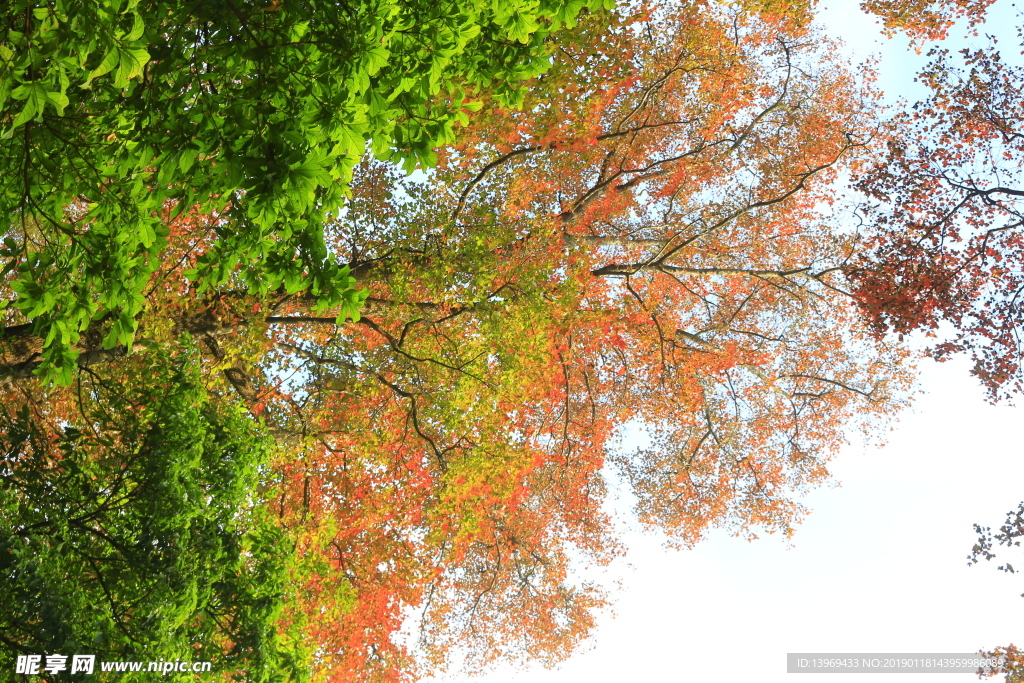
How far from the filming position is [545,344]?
46.7ft

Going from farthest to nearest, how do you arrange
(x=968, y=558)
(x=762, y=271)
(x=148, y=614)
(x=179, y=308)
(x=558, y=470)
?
(x=558, y=470) → (x=762, y=271) → (x=968, y=558) → (x=179, y=308) → (x=148, y=614)

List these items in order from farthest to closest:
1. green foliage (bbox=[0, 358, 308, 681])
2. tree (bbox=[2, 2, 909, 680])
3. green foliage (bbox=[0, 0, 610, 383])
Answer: tree (bbox=[2, 2, 909, 680])
green foliage (bbox=[0, 358, 308, 681])
green foliage (bbox=[0, 0, 610, 383])

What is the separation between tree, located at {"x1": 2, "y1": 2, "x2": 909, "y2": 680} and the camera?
1430 cm

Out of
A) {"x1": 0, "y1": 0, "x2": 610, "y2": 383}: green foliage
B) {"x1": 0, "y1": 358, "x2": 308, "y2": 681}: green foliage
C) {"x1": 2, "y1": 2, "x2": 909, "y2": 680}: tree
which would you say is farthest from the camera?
{"x1": 2, "y1": 2, "x2": 909, "y2": 680}: tree

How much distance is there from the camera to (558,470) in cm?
2244

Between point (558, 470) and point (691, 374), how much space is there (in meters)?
5.74

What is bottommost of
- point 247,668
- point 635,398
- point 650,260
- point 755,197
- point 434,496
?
point 247,668

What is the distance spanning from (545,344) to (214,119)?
9.64 m

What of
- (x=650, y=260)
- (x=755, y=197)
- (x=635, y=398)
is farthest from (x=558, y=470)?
(x=755, y=197)

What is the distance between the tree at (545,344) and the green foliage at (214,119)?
2.16 meters

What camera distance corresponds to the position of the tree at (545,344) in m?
14.3

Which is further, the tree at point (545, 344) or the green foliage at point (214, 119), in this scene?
the tree at point (545, 344)

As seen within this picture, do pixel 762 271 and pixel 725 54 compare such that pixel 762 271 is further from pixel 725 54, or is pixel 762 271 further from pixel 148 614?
pixel 148 614

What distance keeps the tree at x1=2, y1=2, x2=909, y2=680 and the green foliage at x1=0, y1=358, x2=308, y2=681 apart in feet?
3.66
